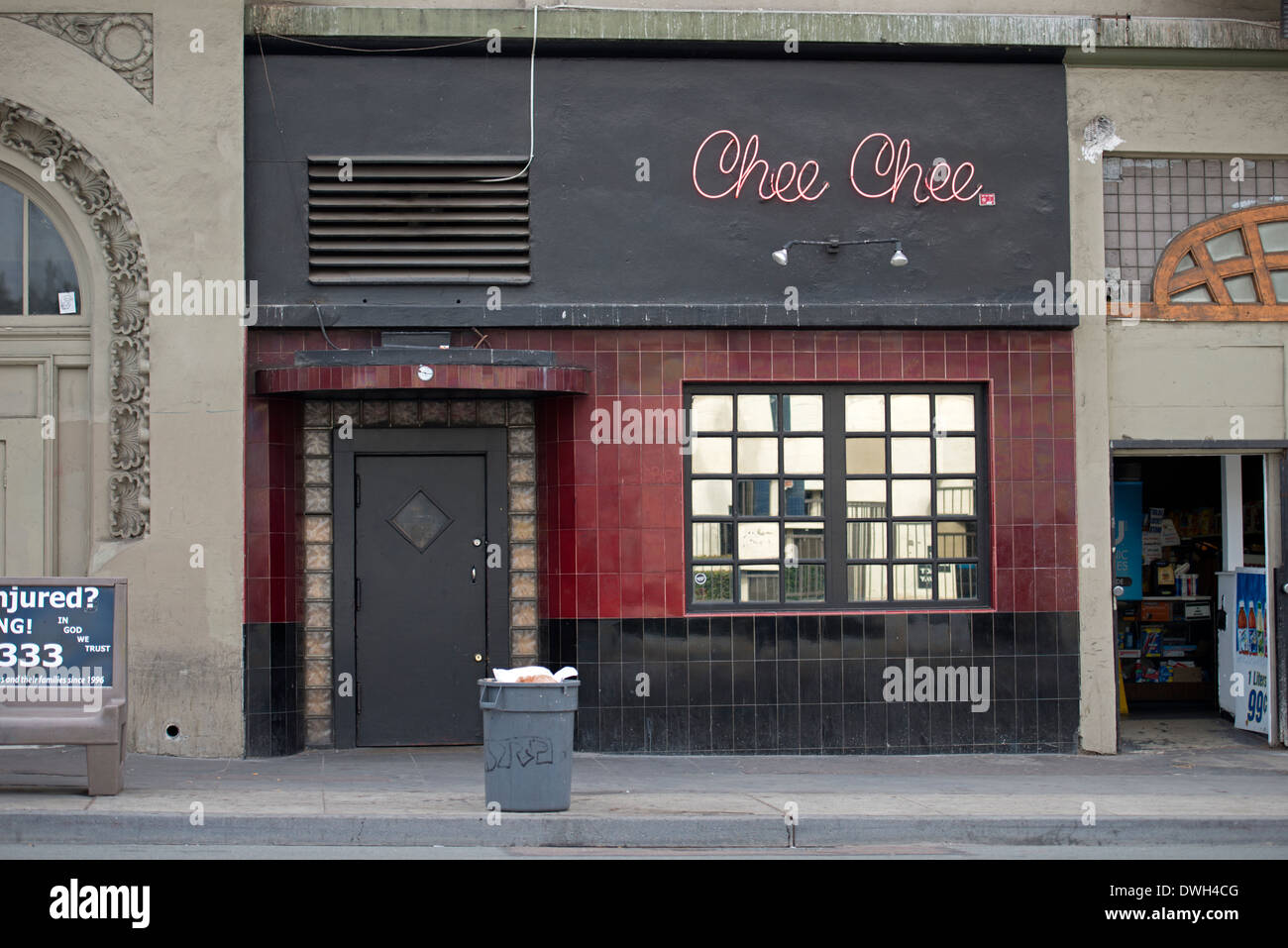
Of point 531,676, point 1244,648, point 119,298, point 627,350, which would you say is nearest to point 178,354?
point 119,298

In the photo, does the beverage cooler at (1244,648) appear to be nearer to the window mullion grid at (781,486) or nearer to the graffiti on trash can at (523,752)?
the window mullion grid at (781,486)

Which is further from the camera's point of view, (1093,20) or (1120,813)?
(1093,20)

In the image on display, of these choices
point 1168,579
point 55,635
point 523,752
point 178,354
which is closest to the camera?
point 523,752

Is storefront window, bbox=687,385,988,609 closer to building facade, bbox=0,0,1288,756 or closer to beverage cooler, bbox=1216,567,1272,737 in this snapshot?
building facade, bbox=0,0,1288,756

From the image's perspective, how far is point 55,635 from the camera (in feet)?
32.4

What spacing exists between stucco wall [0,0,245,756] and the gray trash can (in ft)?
11.3

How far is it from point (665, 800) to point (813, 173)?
18.8ft

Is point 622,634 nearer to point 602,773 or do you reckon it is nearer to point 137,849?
point 602,773

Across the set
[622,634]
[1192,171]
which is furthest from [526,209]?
[1192,171]

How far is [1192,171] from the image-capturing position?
1349 cm

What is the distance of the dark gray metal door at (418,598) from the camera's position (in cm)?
1280

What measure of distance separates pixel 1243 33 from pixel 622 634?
762 centimetres

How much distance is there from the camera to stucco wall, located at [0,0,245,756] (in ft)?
40.0

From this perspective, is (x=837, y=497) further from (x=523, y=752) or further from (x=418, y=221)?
(x=523, y=752)
